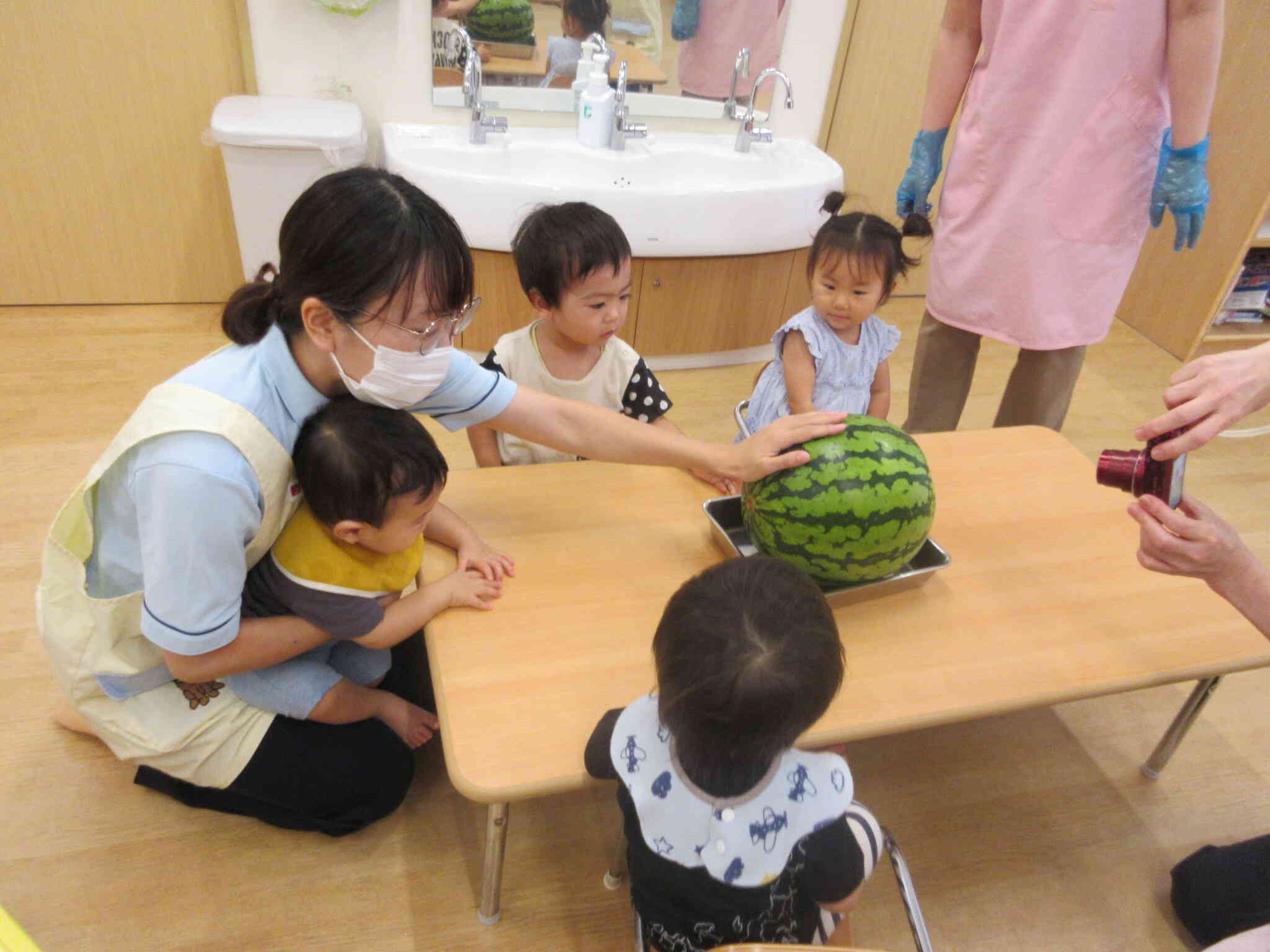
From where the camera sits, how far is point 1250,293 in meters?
3.79

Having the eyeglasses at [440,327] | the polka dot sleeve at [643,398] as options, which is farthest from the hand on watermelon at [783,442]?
the polka dot sleeve at [643,398]

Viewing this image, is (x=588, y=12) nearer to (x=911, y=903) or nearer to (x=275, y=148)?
(x=275, y=148)

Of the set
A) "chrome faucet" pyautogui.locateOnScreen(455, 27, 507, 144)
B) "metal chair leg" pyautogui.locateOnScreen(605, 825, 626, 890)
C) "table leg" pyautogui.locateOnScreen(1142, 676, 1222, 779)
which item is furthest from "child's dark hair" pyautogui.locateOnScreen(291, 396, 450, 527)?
"chrome faucet" pyautogui.locateOnScreen(455, 27, 507, 144)

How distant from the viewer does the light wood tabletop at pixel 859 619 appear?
1170 mm

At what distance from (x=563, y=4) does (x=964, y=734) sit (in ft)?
8.44

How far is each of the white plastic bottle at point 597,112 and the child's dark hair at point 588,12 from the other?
0.15 m

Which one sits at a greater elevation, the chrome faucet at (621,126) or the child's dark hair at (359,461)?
the chrome faucet at (621,126)

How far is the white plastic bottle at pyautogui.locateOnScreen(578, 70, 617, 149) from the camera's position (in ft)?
9.70

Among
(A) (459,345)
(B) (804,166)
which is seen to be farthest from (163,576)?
(B) (804,166)

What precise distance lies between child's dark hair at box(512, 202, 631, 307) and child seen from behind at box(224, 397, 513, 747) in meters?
0.55

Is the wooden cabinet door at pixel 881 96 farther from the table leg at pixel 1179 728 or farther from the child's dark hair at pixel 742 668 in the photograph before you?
the child's dark hair at pixel 742 668

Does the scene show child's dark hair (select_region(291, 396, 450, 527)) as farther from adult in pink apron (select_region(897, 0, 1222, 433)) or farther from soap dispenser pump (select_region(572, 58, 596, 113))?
soap dispenser pump (select_region(572, 58, 596, 113))

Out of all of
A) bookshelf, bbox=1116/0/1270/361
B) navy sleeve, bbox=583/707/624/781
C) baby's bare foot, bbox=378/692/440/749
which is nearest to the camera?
navy sleeve, bbox=583/707/624/781

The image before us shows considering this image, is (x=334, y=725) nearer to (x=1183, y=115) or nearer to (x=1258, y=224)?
(x=1183, y=115)
